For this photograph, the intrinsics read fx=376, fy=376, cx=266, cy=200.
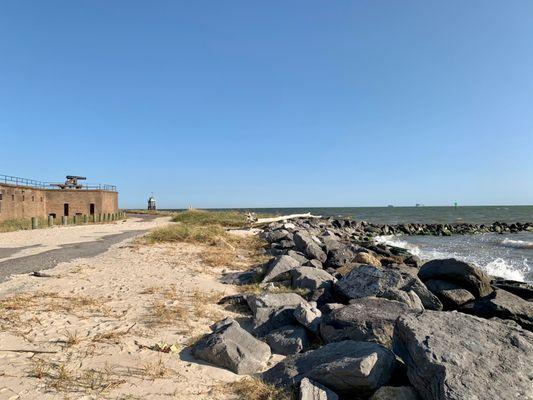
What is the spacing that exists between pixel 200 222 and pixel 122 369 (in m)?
25.1

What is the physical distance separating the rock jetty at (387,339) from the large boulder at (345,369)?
10 millimetres

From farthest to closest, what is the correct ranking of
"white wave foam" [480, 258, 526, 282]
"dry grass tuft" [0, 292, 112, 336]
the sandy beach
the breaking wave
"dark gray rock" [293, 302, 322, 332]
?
the breaking wave < "white wave foam" [480, 258, 526, 282] < "dry grass tuft" [0, 292, 112, 336] < "dark gray rock" [293, 302, 322, 332] < the sandy beach

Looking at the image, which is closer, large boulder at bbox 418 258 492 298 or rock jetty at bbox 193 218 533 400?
rock jetty at bbox 193 218 533 400

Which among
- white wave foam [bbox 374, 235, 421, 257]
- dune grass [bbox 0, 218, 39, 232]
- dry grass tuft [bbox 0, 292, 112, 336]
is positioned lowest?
white wave foam [bbox 374, 235, 421, 257]

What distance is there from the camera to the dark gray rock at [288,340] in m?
5.26

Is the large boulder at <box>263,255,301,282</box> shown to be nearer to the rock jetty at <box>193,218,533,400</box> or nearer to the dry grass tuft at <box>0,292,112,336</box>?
the rock jetty at <box>193,218,533,400</box>

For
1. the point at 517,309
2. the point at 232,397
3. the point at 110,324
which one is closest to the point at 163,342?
the point at 110,324

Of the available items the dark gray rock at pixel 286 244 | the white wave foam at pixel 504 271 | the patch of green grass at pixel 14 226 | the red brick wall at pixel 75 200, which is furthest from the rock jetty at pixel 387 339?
the red brick wall at pixel 75 200

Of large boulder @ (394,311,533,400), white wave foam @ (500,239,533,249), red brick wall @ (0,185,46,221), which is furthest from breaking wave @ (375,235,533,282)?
red brick wall @ (0,185,46,221)

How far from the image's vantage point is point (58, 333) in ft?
18.0

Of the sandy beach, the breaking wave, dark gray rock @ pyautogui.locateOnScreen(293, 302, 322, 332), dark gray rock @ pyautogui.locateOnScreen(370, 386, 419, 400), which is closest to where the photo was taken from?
dark gray rock @ pyautogui.locateOnScreen(370, 386, 419, 400)

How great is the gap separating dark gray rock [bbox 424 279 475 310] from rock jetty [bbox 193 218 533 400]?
2 cm

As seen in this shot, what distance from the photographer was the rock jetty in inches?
136

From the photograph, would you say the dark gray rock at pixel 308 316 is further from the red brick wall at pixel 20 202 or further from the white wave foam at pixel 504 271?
the red brick wall at pixel 20 202
